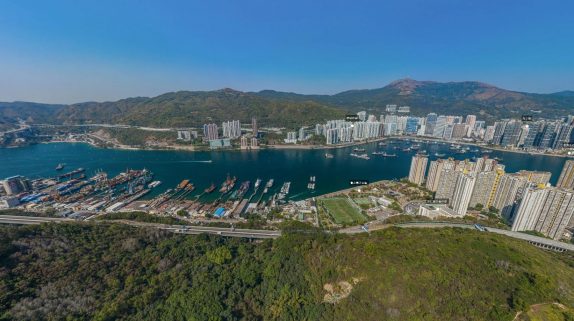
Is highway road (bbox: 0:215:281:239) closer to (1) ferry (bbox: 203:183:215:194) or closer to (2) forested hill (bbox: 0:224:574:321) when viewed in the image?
(2) forested hill (bbox: 0:224:574:321)

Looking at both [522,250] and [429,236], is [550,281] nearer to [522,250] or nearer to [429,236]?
[522,250]

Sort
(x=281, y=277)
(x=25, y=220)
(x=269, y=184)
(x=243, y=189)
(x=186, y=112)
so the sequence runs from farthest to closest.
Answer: (x=186, y=112) → (x=269, y=184) → (x=243, y=189) → (x=25, y=220) → (x=281, y=277)

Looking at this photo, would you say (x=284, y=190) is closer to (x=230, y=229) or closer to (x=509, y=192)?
(x=230, y=229)

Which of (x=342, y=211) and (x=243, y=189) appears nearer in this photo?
(x=342, y=211)

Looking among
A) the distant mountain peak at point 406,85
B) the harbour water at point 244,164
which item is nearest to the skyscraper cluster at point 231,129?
the harbour water at point 244,164

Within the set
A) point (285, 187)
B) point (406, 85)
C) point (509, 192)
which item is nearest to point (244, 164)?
point (285, 187)

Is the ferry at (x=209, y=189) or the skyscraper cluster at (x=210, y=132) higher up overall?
the skyscraper cluster at (x=210, y=132)

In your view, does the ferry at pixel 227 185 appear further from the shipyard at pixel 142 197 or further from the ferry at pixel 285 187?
the ferry at pixel 285 187

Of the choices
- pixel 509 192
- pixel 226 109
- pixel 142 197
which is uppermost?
pixel 226 109
